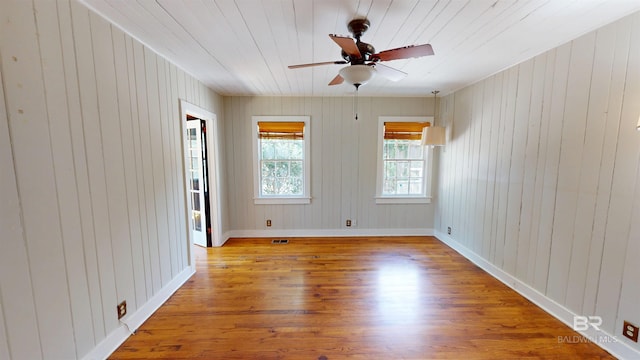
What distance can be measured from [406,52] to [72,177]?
2.35m

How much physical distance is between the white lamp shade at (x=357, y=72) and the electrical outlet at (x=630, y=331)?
255cm

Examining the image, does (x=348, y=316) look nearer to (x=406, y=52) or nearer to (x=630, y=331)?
(x=630, y=331)

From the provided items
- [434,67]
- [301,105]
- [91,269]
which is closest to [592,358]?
[434,67]

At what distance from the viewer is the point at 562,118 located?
83.7 inches

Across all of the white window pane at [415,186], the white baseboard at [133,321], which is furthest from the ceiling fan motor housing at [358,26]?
the white window pane at [415,186]

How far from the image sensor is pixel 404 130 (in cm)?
420

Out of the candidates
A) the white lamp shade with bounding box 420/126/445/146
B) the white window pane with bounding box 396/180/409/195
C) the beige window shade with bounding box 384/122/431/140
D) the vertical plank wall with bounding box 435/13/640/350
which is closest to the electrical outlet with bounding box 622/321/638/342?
the vertical plank wall with bounding box 435/13/640/350

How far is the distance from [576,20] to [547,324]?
2.42 m

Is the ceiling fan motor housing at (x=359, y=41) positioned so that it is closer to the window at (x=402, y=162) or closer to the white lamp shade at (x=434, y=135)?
the white lamp shade at (x=434, y=135)

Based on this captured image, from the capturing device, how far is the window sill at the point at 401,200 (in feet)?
14.1

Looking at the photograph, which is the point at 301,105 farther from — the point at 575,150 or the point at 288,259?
the point at 575,150

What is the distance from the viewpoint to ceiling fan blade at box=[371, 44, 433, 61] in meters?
1.65

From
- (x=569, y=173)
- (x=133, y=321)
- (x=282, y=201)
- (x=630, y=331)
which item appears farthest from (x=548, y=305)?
(x=133, y=321)

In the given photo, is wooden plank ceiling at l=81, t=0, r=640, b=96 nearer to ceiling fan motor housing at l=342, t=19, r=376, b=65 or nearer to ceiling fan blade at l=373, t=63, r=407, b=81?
ceiling fan motor housing at l=342, t=19, r=376, b=65
